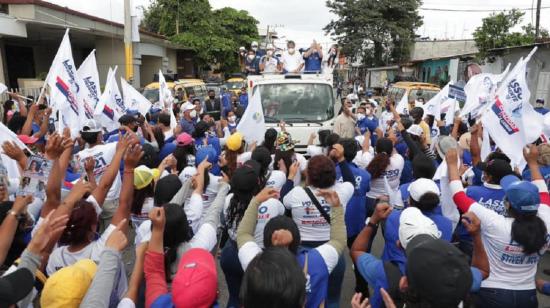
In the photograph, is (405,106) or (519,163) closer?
(519,163)

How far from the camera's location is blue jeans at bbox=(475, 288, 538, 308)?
106 inches

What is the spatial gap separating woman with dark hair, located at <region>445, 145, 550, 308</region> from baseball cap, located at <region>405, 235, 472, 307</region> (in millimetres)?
1223

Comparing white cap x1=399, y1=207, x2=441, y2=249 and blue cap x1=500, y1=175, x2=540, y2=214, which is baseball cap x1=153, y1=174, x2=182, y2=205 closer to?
white cap x1=399, y1=207, x2=441, y2=249

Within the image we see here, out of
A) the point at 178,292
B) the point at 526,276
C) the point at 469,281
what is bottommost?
the point at 526,276

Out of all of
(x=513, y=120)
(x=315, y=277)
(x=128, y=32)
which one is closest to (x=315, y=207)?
(x=315, y=277)

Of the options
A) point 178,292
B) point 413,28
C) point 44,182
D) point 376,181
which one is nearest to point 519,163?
point 376,181

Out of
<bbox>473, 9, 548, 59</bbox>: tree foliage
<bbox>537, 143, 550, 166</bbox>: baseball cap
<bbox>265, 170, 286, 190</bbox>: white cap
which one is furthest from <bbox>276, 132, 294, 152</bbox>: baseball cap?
<bbox>473, 9, 548, 59</bbox>: tree foliage

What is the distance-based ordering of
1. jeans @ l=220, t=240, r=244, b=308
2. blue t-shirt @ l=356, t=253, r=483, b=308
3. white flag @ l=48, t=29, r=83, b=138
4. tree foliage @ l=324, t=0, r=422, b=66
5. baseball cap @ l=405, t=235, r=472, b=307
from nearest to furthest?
baseball cap @ l=405, t=235, r=472, b=307, blue t-shirt @ l=356, t=253, r=483, b=308, jeans @ l=220, t=240, r=244, b=308, white flag @ l=48, t=29, r=83, b=138, tree foliage @ l=324, t=0, r=422, b=66

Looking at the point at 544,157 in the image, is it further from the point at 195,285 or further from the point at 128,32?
the point at 128,32

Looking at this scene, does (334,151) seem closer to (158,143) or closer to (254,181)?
(254,181)

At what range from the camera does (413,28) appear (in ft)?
126

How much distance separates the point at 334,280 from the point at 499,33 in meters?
19.9

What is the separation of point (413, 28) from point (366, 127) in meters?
33.7

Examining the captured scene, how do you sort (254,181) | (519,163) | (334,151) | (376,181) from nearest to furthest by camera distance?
(254,181)
(334,151)
(519,163)
(376,181)
